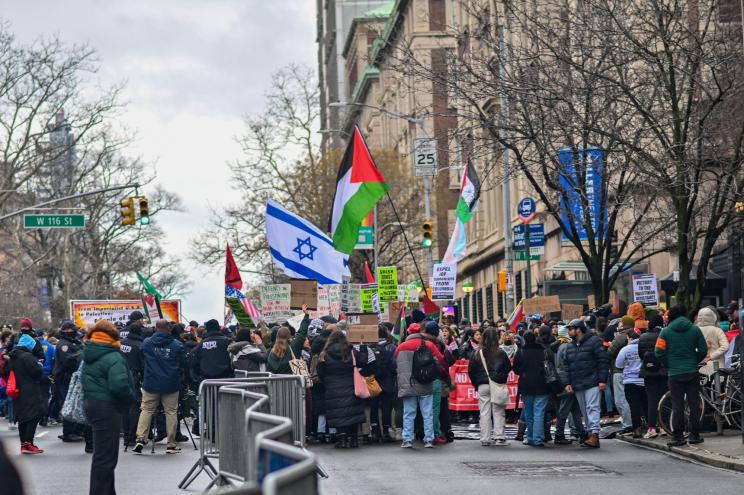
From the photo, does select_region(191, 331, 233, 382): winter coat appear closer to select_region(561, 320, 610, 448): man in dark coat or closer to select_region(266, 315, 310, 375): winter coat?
select_region(266, 315, 310, 375): winter coat

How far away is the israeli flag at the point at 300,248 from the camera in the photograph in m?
24.1

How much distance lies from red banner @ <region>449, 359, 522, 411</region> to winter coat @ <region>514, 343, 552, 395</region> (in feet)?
13.1

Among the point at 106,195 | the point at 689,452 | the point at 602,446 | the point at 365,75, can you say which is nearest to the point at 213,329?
the point at 602,446

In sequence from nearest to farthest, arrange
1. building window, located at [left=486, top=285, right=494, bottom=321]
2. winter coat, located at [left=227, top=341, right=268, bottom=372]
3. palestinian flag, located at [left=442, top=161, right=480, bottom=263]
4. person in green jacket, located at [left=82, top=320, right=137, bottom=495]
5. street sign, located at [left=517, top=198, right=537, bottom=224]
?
person in green jacket, located at [left=82, top=320, right=137, bottom=495]
winter coat, located at [left=227, top=341, right=268, bottom=372]
palestinian flag, located at [left=442, top=161, right=480, bottom=263]
street sign, located at [left=517, top=198, right=537, bottom=224]
building window, located at [left=486, top=285, right=494, bottom=321]

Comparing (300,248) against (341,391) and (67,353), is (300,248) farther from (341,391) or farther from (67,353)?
(341,391)

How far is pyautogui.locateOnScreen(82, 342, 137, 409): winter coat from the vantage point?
42.7ft

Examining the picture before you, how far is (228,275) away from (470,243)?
40.0 meters

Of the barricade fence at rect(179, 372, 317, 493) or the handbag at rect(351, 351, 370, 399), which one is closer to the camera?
the barricade fence at rect(179, 372, 317, 493)

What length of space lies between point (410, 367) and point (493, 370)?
44.7 inches

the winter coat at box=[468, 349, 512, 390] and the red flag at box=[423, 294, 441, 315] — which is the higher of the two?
the red flag at box=[423, 294, 441, 315]

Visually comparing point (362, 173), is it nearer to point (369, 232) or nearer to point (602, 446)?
point (602, 446)

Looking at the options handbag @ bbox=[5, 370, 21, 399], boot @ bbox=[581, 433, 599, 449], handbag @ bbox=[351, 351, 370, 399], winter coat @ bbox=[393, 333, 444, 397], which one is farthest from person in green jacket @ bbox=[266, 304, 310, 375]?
boot @ bbox=[581, 433, 599, 449]

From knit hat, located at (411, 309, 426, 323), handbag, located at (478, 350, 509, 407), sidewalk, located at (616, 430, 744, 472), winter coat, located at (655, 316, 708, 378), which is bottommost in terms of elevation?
sidewalk, located at (616, 430, 744, 472)

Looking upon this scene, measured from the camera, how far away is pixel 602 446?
1950 cm
